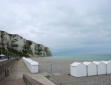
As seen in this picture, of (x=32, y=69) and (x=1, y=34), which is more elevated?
(x=1, y=34)

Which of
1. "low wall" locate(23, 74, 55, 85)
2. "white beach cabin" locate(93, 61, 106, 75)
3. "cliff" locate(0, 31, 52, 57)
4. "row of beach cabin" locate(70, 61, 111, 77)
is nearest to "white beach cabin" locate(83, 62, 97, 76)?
"row of beach cabin" locate(70, 61, 111, 77)

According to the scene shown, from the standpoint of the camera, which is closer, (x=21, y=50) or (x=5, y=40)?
(x=5, y=40)

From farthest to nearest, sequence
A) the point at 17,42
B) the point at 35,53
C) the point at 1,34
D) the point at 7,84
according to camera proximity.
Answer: the point at 35,53
the point at 17,42
the point at 1,34
the point at 7,84

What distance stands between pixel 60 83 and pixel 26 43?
9840 cm

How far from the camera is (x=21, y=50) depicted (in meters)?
101

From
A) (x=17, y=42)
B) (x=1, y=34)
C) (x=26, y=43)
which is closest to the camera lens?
(x=1, y=34)

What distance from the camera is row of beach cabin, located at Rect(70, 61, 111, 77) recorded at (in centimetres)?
1166

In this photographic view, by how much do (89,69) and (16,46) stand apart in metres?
91.4

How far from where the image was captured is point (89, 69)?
1213cm

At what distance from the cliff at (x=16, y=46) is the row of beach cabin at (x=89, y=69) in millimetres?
75579

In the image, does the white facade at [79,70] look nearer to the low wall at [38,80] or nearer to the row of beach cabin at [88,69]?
the row of beach cabin at [88,69]

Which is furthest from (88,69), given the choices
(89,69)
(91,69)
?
(91,69)

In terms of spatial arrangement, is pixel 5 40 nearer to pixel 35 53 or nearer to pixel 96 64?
pixel 35 53

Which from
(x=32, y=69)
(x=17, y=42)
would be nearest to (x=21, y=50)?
(x=17, y=42)
